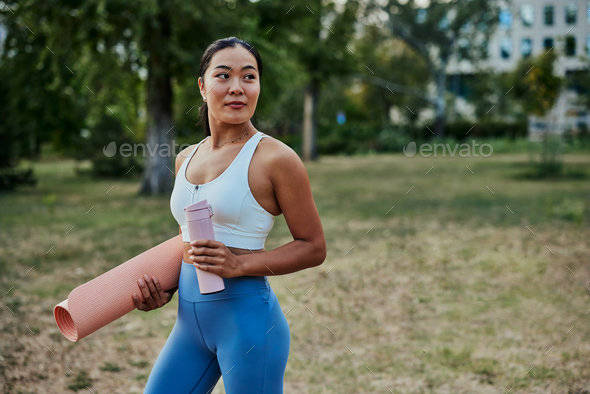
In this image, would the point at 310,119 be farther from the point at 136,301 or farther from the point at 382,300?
the point at 136,301

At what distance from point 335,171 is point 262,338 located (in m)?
21.0

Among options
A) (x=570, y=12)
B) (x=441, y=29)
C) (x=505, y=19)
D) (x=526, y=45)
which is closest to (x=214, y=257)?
(x=570, y=12)

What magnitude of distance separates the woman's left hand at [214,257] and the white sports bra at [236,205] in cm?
9

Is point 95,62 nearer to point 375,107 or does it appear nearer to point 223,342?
point 223,342

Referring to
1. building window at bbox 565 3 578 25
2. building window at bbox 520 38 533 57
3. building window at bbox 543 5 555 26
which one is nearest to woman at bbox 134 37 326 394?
building window at bbox 565 3 578 25

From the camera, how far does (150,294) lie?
1760 millimetres

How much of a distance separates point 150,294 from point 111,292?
131 mm

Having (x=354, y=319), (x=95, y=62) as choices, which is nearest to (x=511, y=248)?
(x=354, y=319)

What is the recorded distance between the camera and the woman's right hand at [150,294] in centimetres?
174

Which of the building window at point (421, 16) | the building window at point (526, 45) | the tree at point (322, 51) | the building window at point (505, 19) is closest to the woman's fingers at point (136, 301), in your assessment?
the tree at point (322, 51)

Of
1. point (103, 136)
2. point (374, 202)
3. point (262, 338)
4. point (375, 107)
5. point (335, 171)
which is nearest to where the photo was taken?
point (262, 338)

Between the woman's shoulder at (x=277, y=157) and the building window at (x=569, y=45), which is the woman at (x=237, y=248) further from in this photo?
the building window at (x=569, y=45)

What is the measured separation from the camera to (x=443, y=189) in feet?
49.3

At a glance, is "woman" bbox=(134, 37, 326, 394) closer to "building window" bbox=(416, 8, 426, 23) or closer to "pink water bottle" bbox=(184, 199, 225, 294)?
"pink water bottle" bbox=(184, 199, 225, 294)
